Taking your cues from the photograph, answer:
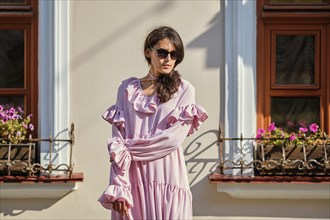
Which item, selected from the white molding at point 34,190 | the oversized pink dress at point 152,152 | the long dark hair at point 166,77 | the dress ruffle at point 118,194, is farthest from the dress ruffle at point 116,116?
the white molding at point 34,190

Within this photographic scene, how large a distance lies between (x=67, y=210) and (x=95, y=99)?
0.78 m

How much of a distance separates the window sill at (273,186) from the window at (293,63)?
0.44 meters

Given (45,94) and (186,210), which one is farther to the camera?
(45,94)

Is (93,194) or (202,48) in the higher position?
(202,48)

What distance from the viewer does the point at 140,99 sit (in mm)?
4637

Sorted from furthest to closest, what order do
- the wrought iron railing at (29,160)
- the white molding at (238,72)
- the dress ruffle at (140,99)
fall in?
1. the white molding at (238,72)
2. the wrought iron railing at (29,160)
3. the dress ruffle at (140,99)

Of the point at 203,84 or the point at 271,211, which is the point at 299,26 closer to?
the point at 203,84

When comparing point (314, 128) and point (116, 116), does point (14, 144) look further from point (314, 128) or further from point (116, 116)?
point (314, 128)

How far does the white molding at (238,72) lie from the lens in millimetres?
6215

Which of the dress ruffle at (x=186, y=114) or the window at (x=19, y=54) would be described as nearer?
the dress ruffle at (x=186, y=114)

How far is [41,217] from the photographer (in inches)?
246

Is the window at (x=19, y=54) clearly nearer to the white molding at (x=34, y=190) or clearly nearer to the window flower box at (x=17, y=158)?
the window flower box at (x=17, y=158)

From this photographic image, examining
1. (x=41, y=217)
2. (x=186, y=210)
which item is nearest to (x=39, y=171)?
(x=41, y=217)

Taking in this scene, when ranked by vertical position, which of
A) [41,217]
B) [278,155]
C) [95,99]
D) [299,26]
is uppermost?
[299,26]
